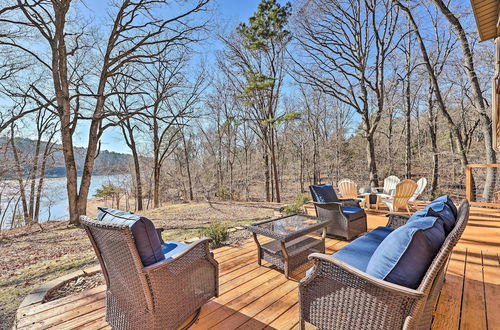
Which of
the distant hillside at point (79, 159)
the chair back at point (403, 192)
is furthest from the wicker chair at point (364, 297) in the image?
the distant hillside at point (79, 159)

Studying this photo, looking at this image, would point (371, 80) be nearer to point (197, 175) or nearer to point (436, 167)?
point (436, 167)

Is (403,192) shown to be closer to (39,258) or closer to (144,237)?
(144,237)

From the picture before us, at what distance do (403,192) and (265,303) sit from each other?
398 centimetres

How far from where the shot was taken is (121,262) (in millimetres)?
1553

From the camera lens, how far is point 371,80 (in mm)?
8695

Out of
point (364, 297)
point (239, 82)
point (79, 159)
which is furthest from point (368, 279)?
point (239, 82)

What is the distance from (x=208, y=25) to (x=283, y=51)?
12.9 feet

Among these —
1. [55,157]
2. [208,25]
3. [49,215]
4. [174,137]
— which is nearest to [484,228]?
[208,25]

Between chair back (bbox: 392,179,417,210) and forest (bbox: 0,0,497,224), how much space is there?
3.59m

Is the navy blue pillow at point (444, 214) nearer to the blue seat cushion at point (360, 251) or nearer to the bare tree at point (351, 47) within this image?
the blue seat cushion at point (360, 251)

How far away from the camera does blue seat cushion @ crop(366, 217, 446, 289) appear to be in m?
1.25

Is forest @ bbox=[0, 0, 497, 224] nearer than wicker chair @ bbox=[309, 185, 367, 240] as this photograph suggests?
No

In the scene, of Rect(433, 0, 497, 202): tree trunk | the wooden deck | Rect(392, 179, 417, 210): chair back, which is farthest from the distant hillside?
Rect(433, 0, 497, 202): tree trunk

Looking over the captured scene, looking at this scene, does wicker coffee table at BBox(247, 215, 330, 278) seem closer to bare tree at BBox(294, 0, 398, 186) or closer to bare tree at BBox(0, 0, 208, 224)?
bare tree at BBox(0, 0, 208, 224)
